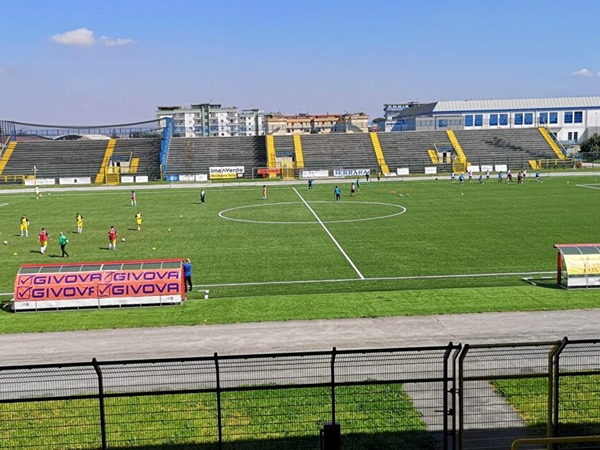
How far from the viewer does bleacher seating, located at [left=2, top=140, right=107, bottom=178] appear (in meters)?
84.8

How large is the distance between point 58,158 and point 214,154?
70.4ft

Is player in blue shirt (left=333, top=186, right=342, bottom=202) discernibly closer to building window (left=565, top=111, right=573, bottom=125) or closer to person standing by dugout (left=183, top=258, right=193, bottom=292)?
person standing by dugout (left=183, top=258, right=193, bottom=292)

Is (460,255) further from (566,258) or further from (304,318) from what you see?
(304,318)

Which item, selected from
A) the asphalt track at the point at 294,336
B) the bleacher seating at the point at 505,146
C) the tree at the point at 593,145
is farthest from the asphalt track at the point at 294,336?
the tree at the point at 593,145

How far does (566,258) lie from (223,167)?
214ft

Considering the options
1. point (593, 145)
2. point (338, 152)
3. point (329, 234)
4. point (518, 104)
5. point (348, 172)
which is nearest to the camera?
point (329, 234)

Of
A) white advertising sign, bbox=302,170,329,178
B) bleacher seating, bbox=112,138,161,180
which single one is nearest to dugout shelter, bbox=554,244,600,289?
white advertising sign, bbox=302,170,329,178

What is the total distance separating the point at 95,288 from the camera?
2220 centimetres

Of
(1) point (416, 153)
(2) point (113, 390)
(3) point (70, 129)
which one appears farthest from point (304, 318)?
(3) point (70, 129)

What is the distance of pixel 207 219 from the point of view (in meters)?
44.7

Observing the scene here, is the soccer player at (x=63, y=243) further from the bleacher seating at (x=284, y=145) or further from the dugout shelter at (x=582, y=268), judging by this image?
the bleacher seating at (x=284, y=145)

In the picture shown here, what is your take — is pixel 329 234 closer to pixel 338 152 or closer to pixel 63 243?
pixel 63 243

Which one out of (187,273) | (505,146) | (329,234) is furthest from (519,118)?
(187,273)

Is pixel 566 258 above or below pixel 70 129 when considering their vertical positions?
below
